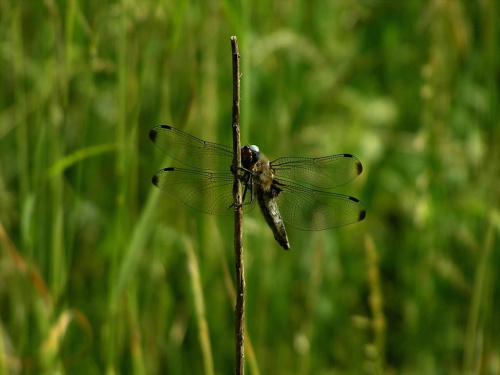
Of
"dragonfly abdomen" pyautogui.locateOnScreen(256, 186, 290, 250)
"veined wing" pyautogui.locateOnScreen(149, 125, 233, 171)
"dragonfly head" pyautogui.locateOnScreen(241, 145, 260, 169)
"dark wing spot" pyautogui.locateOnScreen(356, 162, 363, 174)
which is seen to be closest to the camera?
"dragonfly head" pyautogui.locateOnScreen(241, 145, 260, 169)

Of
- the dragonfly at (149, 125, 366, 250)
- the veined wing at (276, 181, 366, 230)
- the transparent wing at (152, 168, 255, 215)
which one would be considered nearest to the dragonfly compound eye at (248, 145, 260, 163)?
the dragonfly at (149, 125, 366, 250)

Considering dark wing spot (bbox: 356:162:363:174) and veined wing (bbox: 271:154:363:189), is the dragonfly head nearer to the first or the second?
veined wing (bbox: 271:154:363:189)

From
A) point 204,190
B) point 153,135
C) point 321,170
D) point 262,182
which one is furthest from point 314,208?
→ point 153,135

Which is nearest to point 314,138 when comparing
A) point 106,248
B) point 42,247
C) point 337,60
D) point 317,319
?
point 337,60

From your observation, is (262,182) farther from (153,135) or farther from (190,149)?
(153,135)

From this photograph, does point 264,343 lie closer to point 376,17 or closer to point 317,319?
point 317,319

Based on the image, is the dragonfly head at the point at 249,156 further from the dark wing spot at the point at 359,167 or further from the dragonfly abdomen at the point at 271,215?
the dark wing spot at the point at 359,167
